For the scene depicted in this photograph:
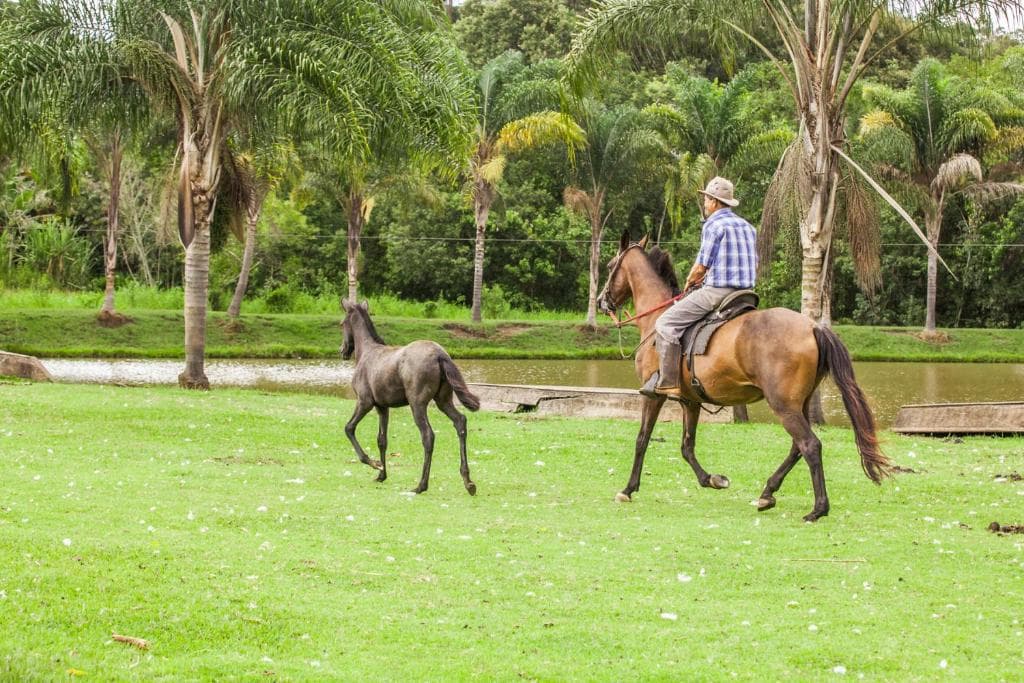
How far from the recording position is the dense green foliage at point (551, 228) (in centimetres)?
4353

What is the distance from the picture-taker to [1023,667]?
6191mm

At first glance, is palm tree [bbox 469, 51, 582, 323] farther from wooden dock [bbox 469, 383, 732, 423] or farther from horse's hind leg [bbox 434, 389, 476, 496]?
horse's hind leg [bbox 434, 389, 476, 496]

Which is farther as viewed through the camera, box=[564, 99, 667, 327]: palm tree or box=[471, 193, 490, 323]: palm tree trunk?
box=[564, 99, 667, 327]: palm tree

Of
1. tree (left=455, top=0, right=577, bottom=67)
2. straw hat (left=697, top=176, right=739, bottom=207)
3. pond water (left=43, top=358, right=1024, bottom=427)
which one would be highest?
tree (left=455, top=0, right=577, bottom=67)

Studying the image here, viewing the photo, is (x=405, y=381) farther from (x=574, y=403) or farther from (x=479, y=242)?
(x=479, y=242)

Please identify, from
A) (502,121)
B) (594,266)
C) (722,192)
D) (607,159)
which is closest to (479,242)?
(502,121)

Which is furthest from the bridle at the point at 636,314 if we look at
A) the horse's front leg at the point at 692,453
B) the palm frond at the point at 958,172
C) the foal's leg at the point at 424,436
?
the palm frond at the point at 958,172

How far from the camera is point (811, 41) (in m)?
18.7

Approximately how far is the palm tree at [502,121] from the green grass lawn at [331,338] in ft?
8.09

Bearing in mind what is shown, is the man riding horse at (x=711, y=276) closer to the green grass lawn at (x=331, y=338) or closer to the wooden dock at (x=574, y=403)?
the wooden dock at (x=574, y=403)

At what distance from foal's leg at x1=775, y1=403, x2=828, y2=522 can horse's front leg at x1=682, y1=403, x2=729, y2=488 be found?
4.97ft

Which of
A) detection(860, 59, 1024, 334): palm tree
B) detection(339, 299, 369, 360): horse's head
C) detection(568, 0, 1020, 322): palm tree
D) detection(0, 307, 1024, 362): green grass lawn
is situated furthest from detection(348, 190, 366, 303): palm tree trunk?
detection(339, 299, 369, 360): horse's head

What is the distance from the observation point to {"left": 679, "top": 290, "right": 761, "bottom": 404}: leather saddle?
1063cm

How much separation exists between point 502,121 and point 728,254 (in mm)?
31647
